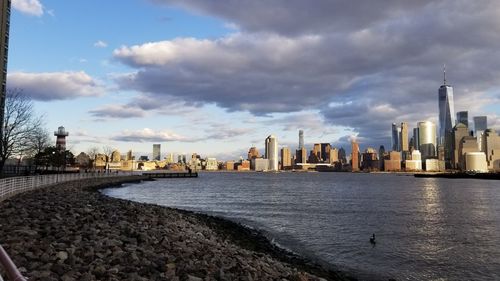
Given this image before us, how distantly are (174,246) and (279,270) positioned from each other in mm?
4057

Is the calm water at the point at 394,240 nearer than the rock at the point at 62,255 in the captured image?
No

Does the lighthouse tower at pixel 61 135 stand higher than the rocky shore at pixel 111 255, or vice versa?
the lighthouse tower at pixel 61 135

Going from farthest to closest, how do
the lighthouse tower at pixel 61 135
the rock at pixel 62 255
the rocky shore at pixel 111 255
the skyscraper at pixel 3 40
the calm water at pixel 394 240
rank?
the lighthouse tower at pixel 61 135 → the skyscraper at pixel 3 40 → the calm water at pixel 394 240 → the rock at pixel 62 255 → the rocky shore at pixel 111 255

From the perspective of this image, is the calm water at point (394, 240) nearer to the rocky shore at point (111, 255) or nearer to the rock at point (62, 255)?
the rocky shore at point (111, 255)

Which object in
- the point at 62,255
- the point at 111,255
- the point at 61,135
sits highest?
the point at 61,135

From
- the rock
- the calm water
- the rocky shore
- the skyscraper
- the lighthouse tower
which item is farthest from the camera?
the lighthouse tower

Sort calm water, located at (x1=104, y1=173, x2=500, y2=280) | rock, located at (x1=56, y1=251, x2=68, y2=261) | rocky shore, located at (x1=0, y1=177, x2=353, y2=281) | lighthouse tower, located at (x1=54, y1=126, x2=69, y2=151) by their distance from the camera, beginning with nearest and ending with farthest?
rocky shore, located at (x1=0, y1=177, x2=353, y2=281) < rock, located at (x1=56, y1=251, x2=68, y2=261) < calm water, located at (x1=104, y1=173, x2=500, y2=280) < lighthouse tower, located at (x1=54, y1=126, x2=69, y2=151)

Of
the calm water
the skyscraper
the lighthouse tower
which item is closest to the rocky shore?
the calm water

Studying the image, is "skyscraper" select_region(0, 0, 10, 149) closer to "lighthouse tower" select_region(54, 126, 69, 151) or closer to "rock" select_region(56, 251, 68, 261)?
"rock" select_region(56, 251, 68, 261)

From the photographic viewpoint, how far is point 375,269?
2278cm

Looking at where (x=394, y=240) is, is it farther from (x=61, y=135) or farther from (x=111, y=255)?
(x=61, y=135)

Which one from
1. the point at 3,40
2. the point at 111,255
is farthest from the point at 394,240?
the point at 3,40

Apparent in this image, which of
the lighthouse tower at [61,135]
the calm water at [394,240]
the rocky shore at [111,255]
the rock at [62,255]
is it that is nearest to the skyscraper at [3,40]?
the calm water at [394,240]

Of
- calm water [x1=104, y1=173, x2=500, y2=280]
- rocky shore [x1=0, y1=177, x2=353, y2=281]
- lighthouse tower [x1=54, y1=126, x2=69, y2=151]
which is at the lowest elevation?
calm water [x1=104, y1=173, x2=500, y2=280]
